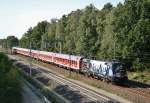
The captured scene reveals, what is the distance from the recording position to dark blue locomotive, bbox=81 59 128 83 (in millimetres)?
58594

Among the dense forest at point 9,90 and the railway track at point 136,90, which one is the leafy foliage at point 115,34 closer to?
the railway track at point 136,90

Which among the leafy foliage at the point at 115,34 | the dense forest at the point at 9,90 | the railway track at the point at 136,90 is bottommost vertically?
the railway track at the point at 136,90

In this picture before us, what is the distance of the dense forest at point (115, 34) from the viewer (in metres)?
77.9

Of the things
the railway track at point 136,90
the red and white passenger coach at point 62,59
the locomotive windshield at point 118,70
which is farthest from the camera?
the red and white passenger coach at point 62,59

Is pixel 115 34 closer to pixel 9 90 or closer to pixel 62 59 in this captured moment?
pixel 62 59

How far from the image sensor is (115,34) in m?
83.2

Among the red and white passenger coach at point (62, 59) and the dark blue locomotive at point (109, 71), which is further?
the red and white passenger coach at point (62, 59)

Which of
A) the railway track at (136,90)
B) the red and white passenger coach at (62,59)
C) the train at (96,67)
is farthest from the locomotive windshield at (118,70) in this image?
the red and white passenger coach at (62,59)

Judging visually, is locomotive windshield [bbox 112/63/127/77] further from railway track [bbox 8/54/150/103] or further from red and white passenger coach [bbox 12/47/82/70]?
red and white passenger coach [bbox 12/47/82/70]

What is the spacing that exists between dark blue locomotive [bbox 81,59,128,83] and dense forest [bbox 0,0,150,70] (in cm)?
1295

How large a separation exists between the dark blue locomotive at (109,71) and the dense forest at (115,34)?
13.0m

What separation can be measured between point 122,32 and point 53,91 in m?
25.9

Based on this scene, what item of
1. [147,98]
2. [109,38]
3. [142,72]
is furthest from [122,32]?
[147,98]

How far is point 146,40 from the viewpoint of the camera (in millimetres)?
77562
